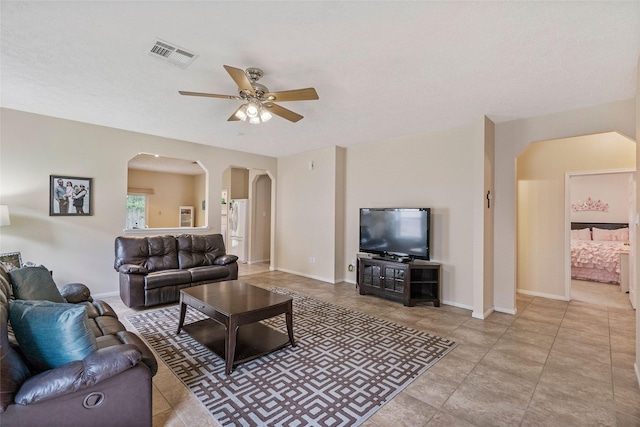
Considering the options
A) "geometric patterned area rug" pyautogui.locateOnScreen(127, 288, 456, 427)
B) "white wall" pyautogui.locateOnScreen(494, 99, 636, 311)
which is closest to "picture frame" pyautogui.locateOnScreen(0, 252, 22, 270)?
"geometric patterned area rug" pyautogui.locateOnScreen(127, 288, 456, 427)

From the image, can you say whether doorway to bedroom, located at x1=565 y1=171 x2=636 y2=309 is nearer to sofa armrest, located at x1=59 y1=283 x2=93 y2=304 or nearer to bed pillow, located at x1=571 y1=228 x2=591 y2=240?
bed pillow, located at x1=571 y1=228 x2=591 y2=240

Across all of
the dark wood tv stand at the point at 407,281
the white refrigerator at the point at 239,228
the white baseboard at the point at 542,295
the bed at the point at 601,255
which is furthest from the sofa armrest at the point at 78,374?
the bed at the point at 601,255

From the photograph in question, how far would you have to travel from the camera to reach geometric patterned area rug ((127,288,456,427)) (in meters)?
1.95

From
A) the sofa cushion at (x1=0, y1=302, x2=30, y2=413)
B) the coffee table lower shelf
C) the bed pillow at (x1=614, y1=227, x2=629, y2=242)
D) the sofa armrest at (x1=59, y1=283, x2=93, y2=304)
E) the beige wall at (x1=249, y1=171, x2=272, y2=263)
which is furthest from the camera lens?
the beige wall at (x1=249, y1=171, x2=272, y2=263)

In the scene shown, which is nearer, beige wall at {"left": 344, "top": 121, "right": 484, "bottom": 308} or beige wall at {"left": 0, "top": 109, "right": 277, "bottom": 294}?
beige wall at {"left": 0, "top": 109, "right": 277, "bottom": 294}

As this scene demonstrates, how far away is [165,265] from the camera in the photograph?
449cm

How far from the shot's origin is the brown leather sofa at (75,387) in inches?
52.1

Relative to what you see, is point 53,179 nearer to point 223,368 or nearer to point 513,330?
point 223,368

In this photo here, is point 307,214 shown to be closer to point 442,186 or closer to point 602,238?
point 442,186

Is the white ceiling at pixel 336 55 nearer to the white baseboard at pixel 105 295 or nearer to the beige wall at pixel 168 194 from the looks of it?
the white baseboard at pixel 105 295

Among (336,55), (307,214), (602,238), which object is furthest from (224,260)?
(602,238)

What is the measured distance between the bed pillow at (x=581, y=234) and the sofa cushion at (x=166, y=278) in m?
8.71

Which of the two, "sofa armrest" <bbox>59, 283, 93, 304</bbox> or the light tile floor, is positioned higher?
"sofa armrest" <bbox>59, 283, 93, 304</bbox>

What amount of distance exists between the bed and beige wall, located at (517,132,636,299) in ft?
5.83
